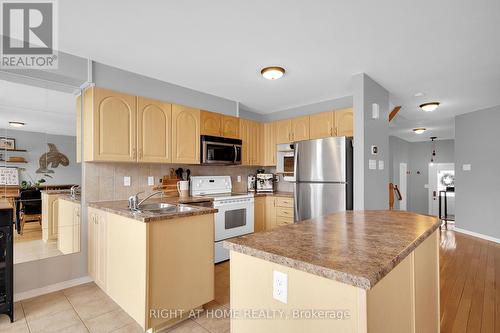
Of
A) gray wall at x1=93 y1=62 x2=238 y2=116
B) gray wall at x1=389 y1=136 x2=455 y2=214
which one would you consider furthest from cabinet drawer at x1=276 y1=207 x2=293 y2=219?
gray wall at x1=389 y1=136 x2=455 y2=214

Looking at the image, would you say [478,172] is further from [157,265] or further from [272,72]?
[157,265]

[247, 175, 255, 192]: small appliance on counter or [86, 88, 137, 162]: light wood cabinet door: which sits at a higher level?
[86, 88, 137, 162]: light wood cabinet door

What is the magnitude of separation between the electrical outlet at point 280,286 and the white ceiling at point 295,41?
5.69 ft

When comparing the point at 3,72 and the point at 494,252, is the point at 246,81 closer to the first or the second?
the point at 3,72

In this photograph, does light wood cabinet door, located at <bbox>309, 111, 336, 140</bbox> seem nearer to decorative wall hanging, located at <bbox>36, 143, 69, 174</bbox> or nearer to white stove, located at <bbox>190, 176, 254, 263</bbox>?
white stove, located at <bbox>190, 176, 254, 263</bbox>

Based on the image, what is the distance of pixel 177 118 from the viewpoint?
10.7 feet

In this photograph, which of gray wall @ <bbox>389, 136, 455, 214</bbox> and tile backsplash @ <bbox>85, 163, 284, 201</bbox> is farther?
gray wall @ <bbox>389, 136, 455, 214</bbox>

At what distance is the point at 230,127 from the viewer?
399 centimetres

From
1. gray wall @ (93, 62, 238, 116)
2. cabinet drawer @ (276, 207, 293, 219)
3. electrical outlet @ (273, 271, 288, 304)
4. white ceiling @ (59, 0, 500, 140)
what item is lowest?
cabinet drawer @ (276, 207, 293, 219)

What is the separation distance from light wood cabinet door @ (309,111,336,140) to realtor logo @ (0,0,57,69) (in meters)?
3.23

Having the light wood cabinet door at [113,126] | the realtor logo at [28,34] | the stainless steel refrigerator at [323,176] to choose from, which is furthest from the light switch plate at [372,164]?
the realtor logo at [28,34]

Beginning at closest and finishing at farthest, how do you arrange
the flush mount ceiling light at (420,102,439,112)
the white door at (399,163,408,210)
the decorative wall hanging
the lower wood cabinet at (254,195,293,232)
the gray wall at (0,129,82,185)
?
the gray wall at (0,129,82,185)
the decorative wall hanging
the lower wood cabinet at (254,195,293,232)
the flush mount ceiling light at (420,102,439,112)
the white door at (399,163,408,210)

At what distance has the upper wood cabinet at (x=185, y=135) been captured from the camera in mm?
3227

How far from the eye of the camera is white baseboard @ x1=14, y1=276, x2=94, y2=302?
234 centimetres
